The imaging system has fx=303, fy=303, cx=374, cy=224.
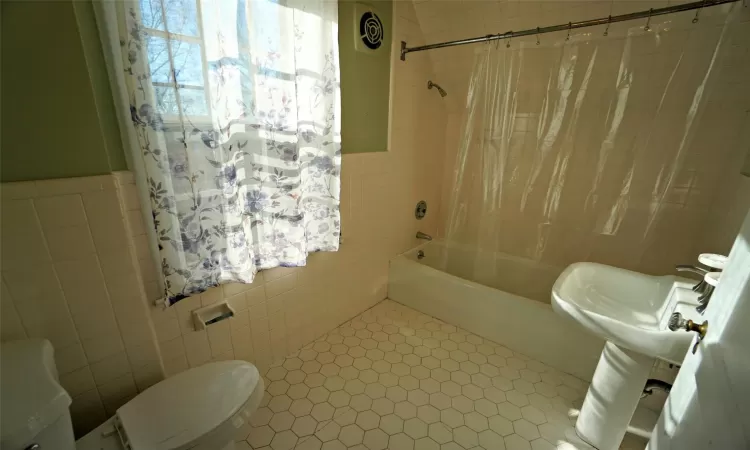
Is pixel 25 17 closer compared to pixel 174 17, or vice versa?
pixel 25 17

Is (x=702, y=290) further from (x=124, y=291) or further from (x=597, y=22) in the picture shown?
(x=124, y=291)

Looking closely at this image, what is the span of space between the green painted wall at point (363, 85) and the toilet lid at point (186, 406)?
4.07ft

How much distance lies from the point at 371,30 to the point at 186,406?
1.97 meters

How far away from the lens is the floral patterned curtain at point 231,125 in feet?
3.27

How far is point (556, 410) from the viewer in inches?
59.1

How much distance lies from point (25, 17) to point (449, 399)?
2084mm

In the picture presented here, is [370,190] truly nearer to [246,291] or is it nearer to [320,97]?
[320,97]

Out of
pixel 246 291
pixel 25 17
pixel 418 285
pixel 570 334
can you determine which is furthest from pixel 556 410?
pixel 25 17

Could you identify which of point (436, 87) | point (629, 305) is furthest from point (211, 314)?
point (436, 87)

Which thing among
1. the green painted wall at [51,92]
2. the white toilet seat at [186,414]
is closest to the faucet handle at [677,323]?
the white toilet seat at [186,414]

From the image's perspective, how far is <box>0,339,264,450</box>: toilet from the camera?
699 millimetres

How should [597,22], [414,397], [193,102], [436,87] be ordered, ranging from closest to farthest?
[193,102] < [597,22] < [414,397] < [436,87]

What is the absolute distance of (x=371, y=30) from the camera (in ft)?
5.69

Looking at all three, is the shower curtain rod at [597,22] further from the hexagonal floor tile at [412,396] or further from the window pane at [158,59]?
the hexagonal floor tile at [412,396]
